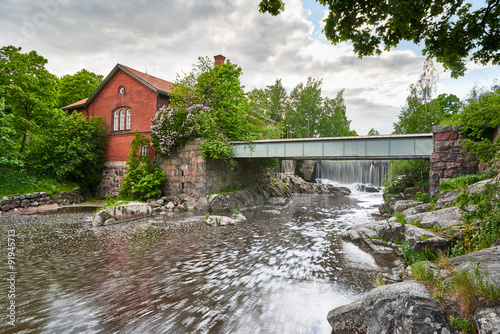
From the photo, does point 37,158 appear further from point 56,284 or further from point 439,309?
point 439,309

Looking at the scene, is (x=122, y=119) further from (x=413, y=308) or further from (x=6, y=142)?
(x=413, y=308)

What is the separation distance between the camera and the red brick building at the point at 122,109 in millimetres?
21361

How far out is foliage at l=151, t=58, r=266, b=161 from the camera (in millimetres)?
18094

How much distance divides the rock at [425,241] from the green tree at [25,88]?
24117 mm

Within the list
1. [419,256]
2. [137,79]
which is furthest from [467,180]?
[137,79]

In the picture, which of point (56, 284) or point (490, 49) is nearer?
point (490, 49)

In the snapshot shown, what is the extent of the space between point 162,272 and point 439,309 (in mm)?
5712

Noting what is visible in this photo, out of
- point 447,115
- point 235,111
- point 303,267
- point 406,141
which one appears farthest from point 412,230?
point 447,115

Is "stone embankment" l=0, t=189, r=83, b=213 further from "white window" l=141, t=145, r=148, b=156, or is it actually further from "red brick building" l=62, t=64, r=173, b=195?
"white window" l=141, t=145, r=148, b=156

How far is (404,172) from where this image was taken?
1783cm

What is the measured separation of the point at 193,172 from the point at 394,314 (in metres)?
16.3

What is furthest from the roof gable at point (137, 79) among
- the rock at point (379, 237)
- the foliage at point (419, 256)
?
the foliage at point (419, 256)

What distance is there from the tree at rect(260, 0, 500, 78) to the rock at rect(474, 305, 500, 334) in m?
4.60

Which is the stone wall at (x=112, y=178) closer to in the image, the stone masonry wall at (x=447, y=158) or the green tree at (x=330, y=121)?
the stone masonry wall at (x=447, y=158)
